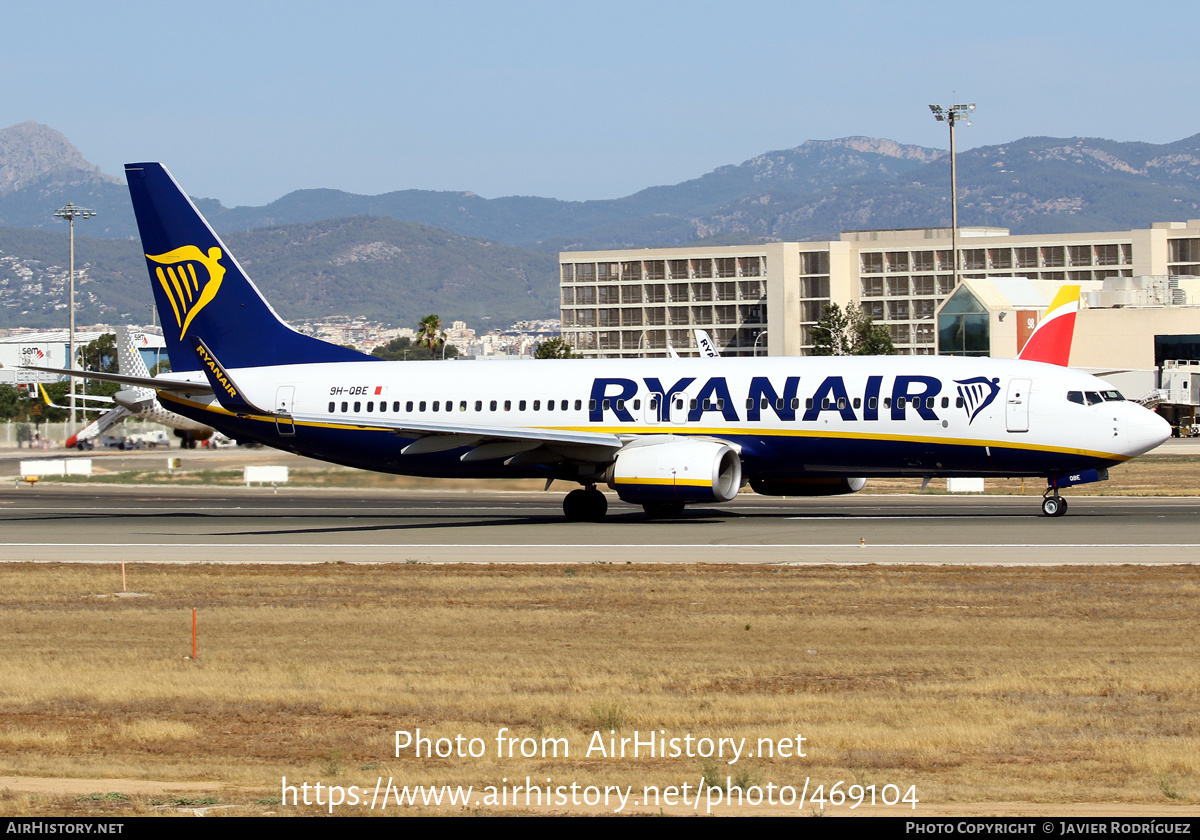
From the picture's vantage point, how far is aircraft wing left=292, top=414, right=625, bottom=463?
36812mm

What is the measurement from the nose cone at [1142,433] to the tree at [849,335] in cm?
13250

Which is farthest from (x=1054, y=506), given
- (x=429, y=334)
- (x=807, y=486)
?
(x=429, y=334)

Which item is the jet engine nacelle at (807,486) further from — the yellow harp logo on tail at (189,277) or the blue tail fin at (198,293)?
the yellow harp logo on tail at (189,277)

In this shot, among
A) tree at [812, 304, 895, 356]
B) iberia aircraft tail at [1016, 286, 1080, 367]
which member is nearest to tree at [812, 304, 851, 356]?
tree at [812, 304, 895, 356]

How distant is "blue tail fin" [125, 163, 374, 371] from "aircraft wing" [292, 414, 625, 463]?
18.8ft

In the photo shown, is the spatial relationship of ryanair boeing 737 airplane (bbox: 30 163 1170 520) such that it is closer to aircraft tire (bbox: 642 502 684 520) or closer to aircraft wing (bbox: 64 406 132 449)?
aircraft tire (bbox: 642 502 684 520)

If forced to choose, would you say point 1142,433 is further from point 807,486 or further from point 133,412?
point 133,412

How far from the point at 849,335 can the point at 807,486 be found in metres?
152

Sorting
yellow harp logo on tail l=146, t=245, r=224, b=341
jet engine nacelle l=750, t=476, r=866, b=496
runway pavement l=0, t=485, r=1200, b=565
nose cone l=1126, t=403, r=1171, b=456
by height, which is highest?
yellow harp logo on tail l=146, t=245, r=224, b=341

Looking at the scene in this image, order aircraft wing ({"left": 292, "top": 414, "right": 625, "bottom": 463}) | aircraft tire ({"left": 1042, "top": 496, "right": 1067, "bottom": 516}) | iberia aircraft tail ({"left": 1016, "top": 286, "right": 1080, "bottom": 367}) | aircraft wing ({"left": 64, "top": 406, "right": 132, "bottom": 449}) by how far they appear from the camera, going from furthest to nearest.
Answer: aircraft wing ({"left": 64, "top": 406, "right": 132, "bottom": 449}) < iberia aircraft tail ({"left": 1016, "top": 286, "right": 1080, "bottom": 367}) < aircraft tire ({"left": 1042, "top": 496, "right": 1067, "bottom": 516}) < aircraft wing ({"left": 292, "top": 414, "right": 625, "bottom": 463})

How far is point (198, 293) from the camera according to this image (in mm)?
42344

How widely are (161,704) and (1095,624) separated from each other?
12834 millimetres

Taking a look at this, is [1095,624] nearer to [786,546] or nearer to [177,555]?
[786,546]
